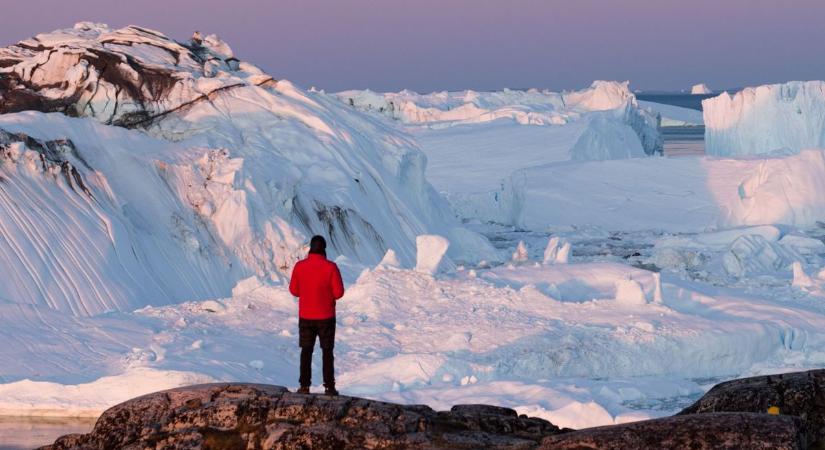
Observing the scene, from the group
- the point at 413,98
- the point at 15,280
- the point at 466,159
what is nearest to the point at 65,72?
the point at 15,280

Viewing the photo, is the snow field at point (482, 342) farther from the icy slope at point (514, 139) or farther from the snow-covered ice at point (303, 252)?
the icy slope at point (514, 139)

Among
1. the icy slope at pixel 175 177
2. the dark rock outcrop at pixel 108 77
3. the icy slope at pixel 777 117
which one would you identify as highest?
the icy slope at pixel 777 117

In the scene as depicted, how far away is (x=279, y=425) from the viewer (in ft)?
22.0

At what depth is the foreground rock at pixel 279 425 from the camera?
660cm

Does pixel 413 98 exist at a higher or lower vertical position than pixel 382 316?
higher

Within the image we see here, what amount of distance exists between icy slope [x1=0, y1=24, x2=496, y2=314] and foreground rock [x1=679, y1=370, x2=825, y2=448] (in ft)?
35.1

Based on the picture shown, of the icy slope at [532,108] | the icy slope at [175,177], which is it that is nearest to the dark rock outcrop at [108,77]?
the icy slope at [175,177]

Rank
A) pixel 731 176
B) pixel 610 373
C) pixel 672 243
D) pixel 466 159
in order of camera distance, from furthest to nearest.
Result: pixel 466 159, pixel 731 176, pixel 672 243, pixel 610 373

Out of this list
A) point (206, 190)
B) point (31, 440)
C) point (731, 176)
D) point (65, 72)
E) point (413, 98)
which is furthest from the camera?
point (413, 98)

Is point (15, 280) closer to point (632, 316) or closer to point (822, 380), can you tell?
point (632, 316)

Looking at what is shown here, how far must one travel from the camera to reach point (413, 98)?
235 ft

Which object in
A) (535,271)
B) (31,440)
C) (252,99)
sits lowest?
(31,440)

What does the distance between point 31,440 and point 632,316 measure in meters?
8.05

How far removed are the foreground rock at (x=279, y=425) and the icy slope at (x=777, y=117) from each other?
39.0 metres
